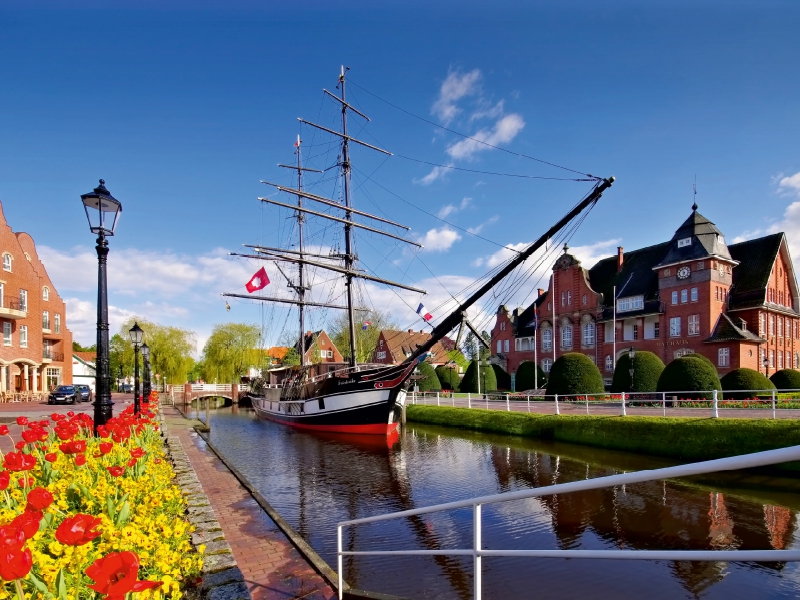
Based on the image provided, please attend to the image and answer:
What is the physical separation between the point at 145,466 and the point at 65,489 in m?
1.08

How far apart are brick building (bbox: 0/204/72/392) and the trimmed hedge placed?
1358 inches

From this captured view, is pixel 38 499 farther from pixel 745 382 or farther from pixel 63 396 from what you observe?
pixel 63 396

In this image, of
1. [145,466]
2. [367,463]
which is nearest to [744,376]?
[367,463]

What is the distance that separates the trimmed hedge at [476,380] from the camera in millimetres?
40469

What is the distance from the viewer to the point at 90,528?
8.68ft

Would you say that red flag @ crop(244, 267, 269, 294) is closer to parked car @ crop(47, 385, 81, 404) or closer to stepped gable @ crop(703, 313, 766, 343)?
parked car @ crop(47, 385, 81, 404)

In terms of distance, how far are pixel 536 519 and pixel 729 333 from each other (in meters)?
31.0

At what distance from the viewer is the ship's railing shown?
18.2 meters

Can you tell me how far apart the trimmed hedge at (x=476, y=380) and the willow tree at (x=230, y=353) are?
92.9 feet

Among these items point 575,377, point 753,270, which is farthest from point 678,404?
point 753,270

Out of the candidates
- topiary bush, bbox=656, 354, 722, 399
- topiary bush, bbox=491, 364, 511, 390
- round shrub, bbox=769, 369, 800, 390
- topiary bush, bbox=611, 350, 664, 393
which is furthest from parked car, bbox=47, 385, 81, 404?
round shrub, bbox=769, 369, 800, 390

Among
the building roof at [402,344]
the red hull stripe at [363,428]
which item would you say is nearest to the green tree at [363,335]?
the building roof at [402,344]

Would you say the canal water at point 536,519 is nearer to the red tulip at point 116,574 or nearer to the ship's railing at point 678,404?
the ship's railing at point 678,404

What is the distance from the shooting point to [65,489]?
569 centimetres
